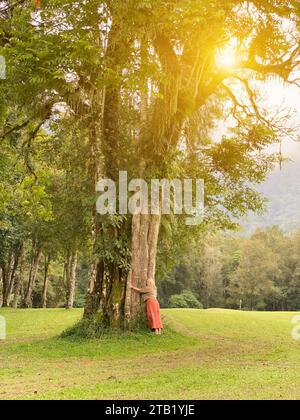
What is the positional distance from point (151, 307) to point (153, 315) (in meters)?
0.26

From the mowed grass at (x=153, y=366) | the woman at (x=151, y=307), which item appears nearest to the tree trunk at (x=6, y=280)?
the mowed grass at (x=153, y=366)

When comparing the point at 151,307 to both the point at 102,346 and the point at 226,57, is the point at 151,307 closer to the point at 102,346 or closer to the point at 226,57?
the point at 102,346

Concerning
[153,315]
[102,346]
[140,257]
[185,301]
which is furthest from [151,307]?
[185,301]

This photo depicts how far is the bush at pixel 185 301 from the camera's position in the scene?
200 ft

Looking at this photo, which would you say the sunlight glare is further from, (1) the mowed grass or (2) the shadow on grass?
(2) the shadow on grass

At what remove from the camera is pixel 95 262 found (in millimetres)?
14930

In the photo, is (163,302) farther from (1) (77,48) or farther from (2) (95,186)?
(1) (77,48)

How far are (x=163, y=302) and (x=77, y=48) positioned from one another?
57060mm

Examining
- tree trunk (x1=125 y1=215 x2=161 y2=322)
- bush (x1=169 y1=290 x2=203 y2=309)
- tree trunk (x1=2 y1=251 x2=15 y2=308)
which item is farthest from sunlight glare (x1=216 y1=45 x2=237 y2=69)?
bush (x1=169 y1=290 x2=203 y2=309)

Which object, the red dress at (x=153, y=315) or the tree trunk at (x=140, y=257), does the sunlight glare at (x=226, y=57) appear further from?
the red dress at (x=153, y=315)

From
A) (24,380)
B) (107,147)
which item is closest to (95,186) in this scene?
(107,147)

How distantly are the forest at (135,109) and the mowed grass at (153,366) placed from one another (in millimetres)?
2308

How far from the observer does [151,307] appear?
49.5ft

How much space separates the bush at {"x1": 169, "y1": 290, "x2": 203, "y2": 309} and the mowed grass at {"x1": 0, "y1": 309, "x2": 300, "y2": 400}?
142ft
